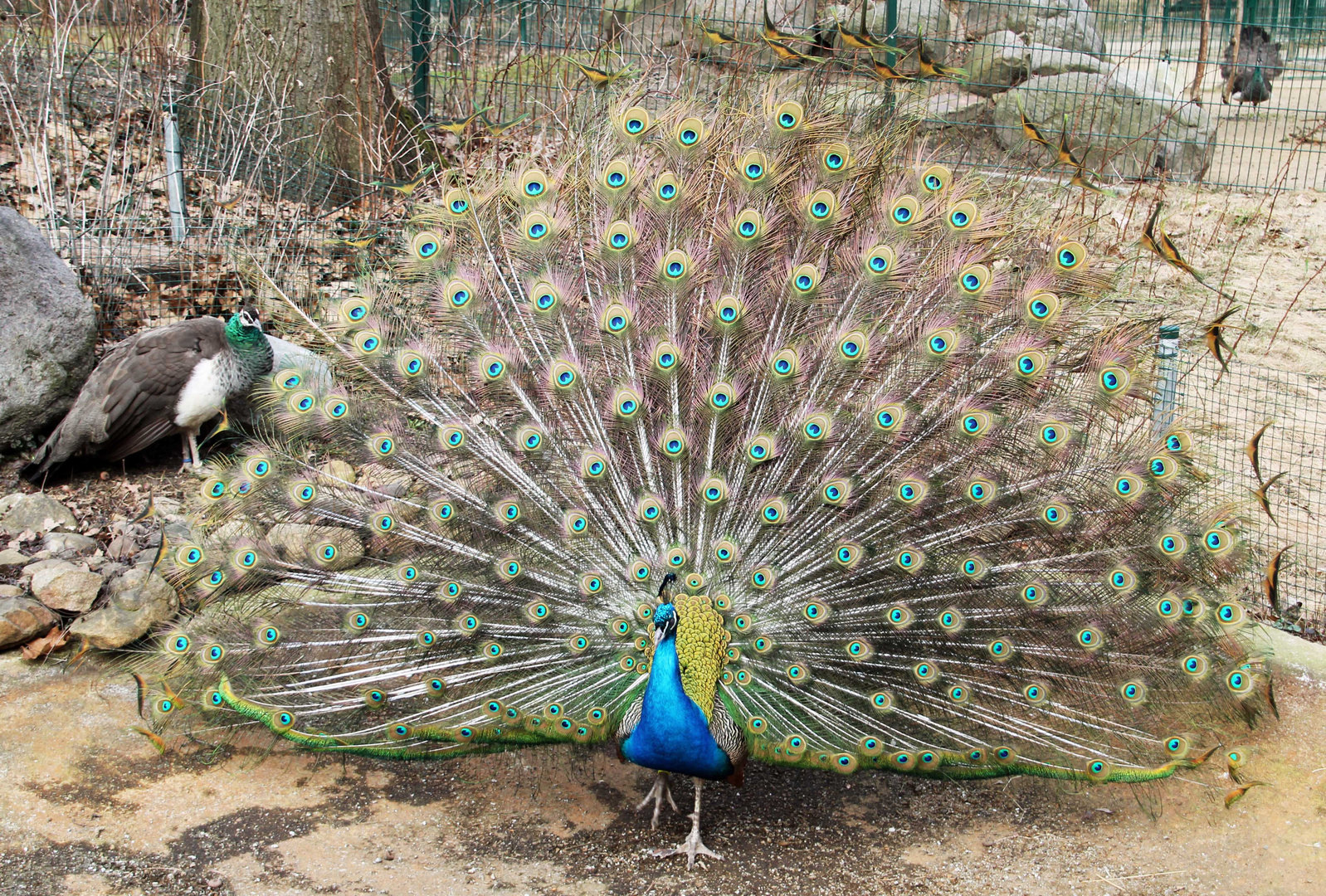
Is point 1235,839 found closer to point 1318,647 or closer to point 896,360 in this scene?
point 1318,647

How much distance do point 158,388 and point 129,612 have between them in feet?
4.22

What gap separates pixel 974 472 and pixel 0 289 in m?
4.73

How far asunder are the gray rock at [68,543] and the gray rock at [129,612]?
40 centimetres

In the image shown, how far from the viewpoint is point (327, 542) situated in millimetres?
3783

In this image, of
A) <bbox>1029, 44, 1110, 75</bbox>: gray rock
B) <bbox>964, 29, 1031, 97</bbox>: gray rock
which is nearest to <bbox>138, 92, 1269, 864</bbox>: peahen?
<bbox>964, 29, 1031, 97</bbox>: gray rock

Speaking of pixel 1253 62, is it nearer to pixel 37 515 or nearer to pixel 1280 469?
pixel 1280 469

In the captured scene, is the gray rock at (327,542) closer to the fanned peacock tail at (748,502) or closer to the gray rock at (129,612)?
the fanned peacock tail at (748,502)

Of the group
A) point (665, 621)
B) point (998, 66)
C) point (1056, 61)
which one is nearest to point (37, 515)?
point (665, 621)

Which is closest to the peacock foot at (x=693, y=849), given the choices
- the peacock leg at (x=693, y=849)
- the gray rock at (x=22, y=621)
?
the peacock leg at (x=693, y=849)

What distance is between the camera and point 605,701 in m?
3.61

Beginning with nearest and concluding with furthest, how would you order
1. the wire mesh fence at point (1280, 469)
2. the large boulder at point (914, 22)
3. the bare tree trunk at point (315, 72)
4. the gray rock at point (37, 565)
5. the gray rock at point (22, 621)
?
the gray rock at point (22, 621), the gray rock at point (37, 565), the wire mesh fence at point (1280, 469), the bare tree trunk at point (315, 72), the large boulder at point (914, 22)

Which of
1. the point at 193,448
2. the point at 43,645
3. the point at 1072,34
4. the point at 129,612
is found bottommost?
the point at 43,645

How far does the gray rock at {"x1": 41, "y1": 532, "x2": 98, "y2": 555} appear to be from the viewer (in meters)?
4.98

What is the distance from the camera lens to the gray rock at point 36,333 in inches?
215
